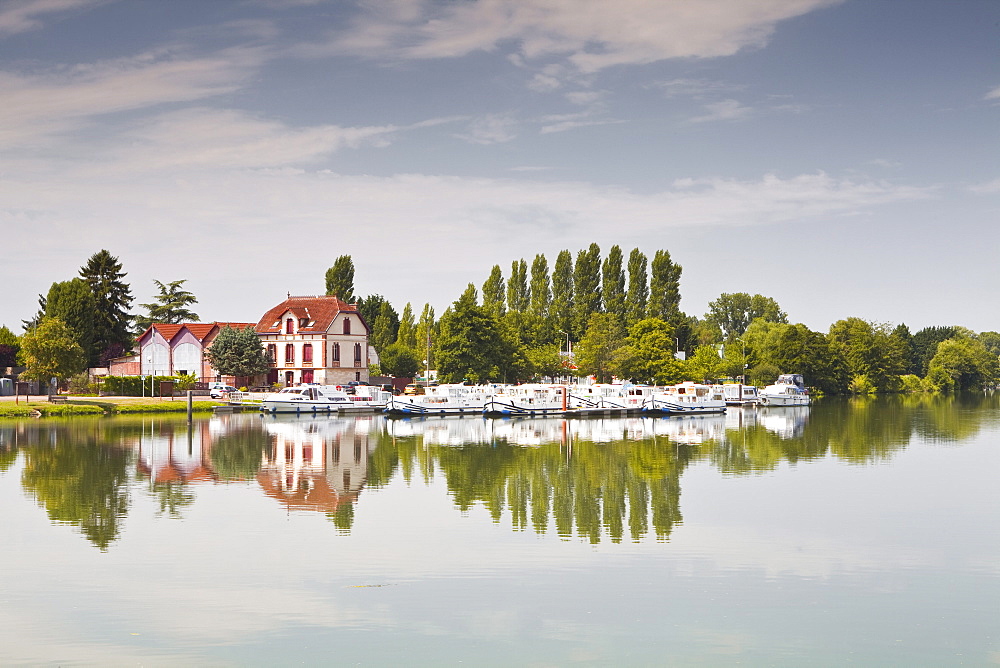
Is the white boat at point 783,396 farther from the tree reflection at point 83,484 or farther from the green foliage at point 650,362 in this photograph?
the tree reflection at point 83,484

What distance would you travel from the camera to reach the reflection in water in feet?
97.7

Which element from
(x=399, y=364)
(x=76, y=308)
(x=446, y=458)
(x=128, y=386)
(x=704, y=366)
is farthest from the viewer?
(x=704, y=366)

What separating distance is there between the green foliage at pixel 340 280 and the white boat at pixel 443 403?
41912mm

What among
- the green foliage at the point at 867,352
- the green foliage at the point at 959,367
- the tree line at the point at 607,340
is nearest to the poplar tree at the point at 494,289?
the tree line at the point at 607,340

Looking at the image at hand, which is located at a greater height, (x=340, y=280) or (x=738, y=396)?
(x=340, y=280)

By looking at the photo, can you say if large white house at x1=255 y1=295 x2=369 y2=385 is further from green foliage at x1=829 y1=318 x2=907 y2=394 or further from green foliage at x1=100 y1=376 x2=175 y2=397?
green foliage at x1=829 y1=318 x2=907 y2=394

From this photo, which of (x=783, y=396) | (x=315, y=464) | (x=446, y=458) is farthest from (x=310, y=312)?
(x=315, y=464)

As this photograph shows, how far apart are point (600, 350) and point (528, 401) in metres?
25.6

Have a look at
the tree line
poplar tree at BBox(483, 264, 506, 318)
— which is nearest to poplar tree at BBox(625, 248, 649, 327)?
the tree line

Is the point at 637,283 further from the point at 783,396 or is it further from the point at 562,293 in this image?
the point at 783,396

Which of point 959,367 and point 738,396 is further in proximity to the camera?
point 959,367

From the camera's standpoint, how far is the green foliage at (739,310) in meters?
192

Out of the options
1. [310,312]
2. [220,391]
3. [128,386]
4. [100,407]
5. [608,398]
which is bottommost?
[608,398]

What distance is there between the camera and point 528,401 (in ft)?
260
